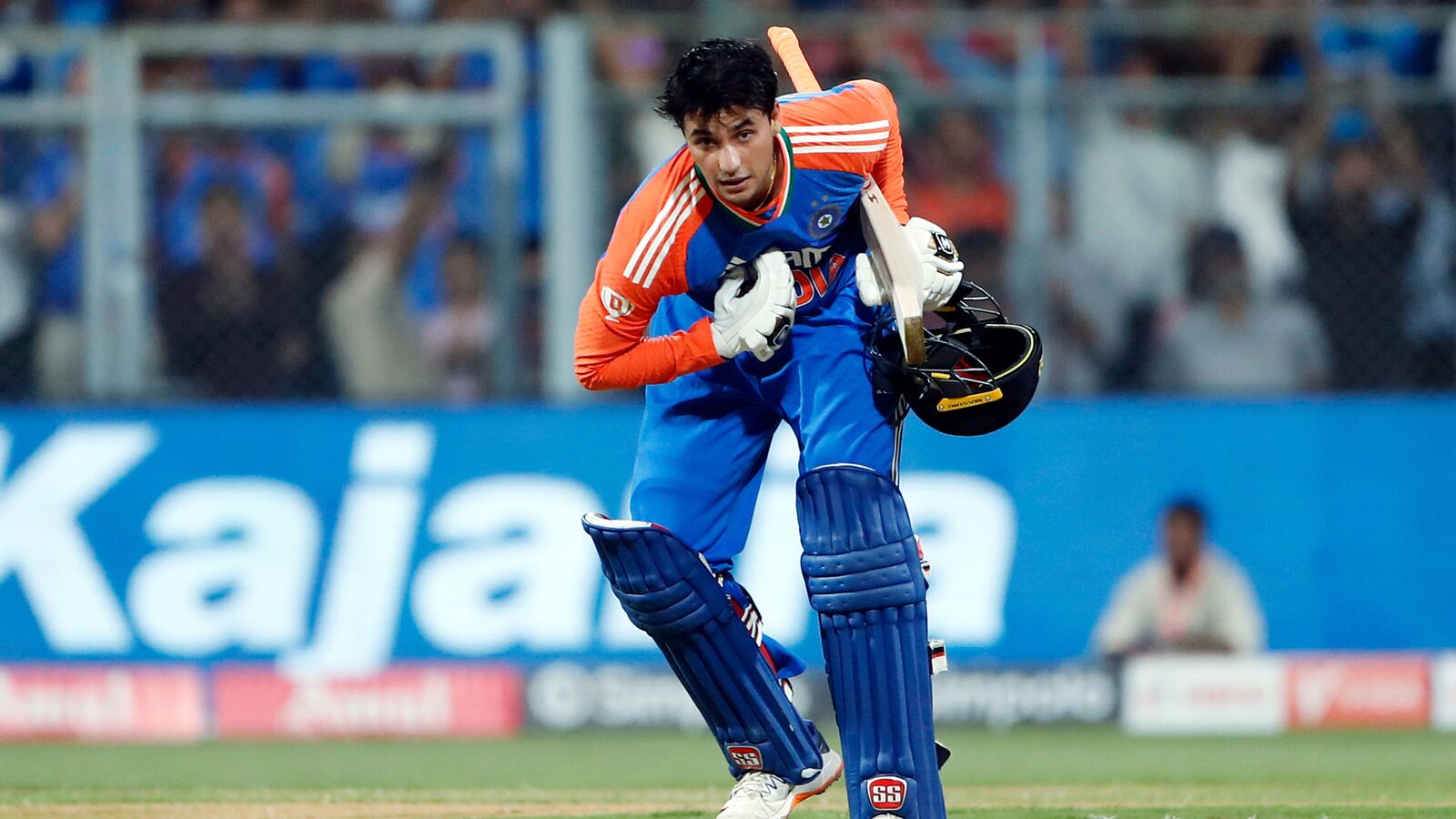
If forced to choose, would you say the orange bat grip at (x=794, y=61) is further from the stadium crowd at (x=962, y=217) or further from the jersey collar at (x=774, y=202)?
the stadium crowd at (x=962, y=217)

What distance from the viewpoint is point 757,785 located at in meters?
4.79

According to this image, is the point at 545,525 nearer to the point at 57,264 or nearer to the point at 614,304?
the point at 57,264

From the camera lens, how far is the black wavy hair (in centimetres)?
430

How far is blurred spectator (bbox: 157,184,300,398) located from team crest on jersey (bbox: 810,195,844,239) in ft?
14.9

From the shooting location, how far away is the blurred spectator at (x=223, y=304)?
8727 mm

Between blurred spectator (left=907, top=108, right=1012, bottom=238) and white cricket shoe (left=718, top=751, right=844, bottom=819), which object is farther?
blurred spectator (left=907, top=108, right=1012, bottom=238)

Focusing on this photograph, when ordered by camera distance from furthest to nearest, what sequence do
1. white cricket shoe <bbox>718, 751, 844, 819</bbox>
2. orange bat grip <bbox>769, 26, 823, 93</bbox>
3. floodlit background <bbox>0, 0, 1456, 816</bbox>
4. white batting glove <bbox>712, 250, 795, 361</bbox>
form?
floodlit background <bbox>0, 0, 1456, 816</bbox> → orange bat grip <bbox>769, 26, 823, 93</bbox> → white cricket shoe <bbox>718, 751, 844, 819</bbox> → white batting glove <bbox>712, 250, 795, 361</bbox>

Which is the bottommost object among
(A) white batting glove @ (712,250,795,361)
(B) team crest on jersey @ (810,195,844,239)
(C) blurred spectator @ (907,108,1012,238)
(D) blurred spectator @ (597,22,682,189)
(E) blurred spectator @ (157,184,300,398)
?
(A) white batting glove @ (712,250,795,361)

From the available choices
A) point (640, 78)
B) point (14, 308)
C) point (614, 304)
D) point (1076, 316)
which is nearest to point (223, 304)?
point (14, 308)

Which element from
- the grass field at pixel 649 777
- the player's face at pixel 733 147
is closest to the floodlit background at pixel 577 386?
the grass field at pixel 649 777

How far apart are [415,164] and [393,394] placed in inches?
38.7

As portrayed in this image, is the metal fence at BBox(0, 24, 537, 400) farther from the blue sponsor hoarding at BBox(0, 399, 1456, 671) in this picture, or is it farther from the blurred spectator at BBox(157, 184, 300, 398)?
the blue sponsor hoarding at BBox(0, 399, 1456, 671)

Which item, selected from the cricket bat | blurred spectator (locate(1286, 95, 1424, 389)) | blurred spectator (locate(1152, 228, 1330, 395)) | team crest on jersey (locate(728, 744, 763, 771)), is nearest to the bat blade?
the cricket bat

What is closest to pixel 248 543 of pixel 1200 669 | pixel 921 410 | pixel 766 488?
pixel 766 488
